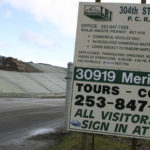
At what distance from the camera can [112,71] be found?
18.7ft

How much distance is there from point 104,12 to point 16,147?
510 cm

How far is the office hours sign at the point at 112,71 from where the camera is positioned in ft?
A: 18.6

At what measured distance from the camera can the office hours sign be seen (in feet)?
18.6

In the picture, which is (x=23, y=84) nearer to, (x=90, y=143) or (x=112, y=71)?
(x=90, y=143)

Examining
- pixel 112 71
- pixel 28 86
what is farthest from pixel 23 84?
pixel 112 71

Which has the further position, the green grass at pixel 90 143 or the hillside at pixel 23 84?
the hillside at pixel 23 84

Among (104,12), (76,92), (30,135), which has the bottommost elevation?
(30,135)

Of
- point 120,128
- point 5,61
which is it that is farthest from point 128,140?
point 5,61

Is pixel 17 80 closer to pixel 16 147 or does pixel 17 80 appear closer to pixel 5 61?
pixel 5 61

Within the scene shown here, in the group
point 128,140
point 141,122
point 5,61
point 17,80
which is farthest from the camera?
point 5,61

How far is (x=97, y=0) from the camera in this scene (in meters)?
6.00

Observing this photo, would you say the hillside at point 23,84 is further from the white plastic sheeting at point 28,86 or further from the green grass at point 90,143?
the green grass at point 90,143

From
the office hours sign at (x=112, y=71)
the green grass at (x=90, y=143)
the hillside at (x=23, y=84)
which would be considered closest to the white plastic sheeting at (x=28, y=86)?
the hillside at (x=23, y=84)

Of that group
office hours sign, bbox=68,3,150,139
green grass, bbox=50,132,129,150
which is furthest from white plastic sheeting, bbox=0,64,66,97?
office hours sign, bbox=68,3,150,139
